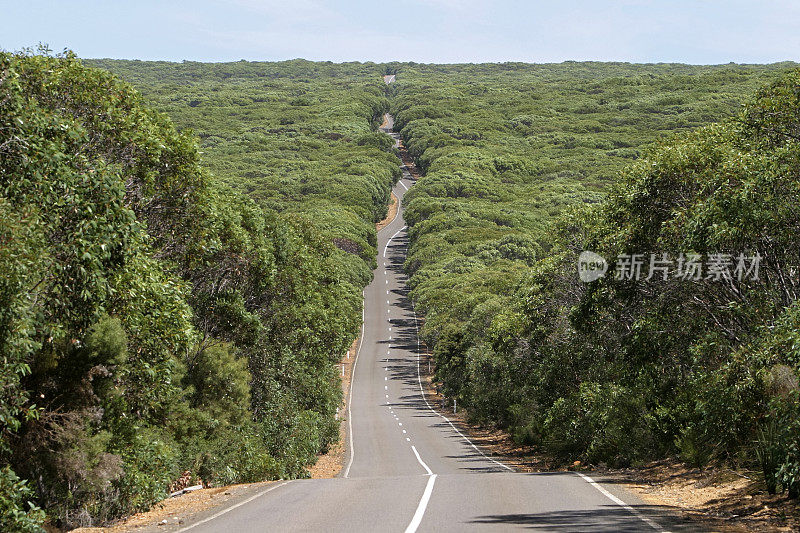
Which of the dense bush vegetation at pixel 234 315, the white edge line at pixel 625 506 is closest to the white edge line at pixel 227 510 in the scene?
the dense bush vegetation at pixel 234 315

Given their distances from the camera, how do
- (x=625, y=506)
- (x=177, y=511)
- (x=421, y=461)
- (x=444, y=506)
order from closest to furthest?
(x=444, y=506) → (x=625, y=506) → (x=177, y=511) → (x=421, y=461)

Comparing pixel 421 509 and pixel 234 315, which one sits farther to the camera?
pixel 234 315

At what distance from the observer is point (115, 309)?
13602 mm

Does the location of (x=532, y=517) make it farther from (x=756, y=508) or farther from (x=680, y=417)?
(x=680, y=417)

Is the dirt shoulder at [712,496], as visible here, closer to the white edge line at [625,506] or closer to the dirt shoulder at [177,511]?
the white edge line at [625,506]

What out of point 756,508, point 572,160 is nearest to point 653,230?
point 756,508

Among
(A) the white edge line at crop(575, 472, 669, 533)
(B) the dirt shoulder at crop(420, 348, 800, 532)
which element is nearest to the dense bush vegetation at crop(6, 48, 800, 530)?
(B) the dirt shoulder at crop(420, 348, 800, 532)

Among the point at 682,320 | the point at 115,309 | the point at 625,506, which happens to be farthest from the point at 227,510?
the point at 682,320

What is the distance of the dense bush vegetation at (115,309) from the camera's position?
10.5 m

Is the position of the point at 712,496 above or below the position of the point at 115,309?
below

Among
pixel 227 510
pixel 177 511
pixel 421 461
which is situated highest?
pixel 227 510

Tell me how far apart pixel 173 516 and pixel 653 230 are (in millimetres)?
11718

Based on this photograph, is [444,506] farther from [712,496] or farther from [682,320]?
[682,320]

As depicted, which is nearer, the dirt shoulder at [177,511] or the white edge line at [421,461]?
the dirt shoulder at [177,511]
